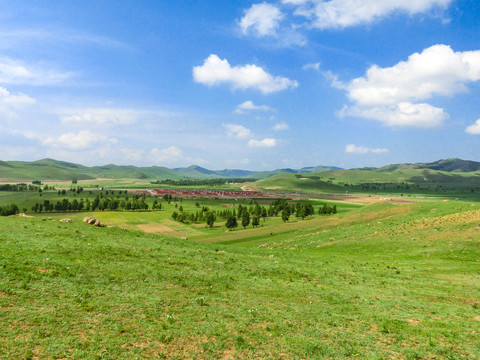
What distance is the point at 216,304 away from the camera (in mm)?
19781

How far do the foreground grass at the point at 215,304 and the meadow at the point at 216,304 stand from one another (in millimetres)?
90

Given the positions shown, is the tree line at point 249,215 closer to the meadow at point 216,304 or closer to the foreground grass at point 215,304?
the meadow at point 216,304

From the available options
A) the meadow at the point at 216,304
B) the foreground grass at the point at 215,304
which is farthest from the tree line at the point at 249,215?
the foreground grass at the point at 215,304

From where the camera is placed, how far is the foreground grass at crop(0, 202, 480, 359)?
46.9 ft

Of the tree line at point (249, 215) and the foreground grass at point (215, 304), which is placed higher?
the foreground grass at point (215, 304)

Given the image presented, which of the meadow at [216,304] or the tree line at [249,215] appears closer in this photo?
the meadow at [216,304]

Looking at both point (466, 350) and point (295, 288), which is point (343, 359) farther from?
point (295, 288)

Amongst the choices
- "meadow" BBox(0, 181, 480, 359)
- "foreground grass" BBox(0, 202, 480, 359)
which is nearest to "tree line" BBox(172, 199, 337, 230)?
"meadow" BBox(0, 181, 480, 359)

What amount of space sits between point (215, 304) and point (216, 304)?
0.26ft

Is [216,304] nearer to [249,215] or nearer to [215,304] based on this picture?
[215,304]

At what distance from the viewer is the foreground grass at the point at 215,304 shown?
14.3 metres

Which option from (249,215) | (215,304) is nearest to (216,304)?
(215,304)

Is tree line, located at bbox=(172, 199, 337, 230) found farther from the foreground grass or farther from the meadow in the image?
the foreground grass

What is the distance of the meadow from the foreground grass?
90mm
